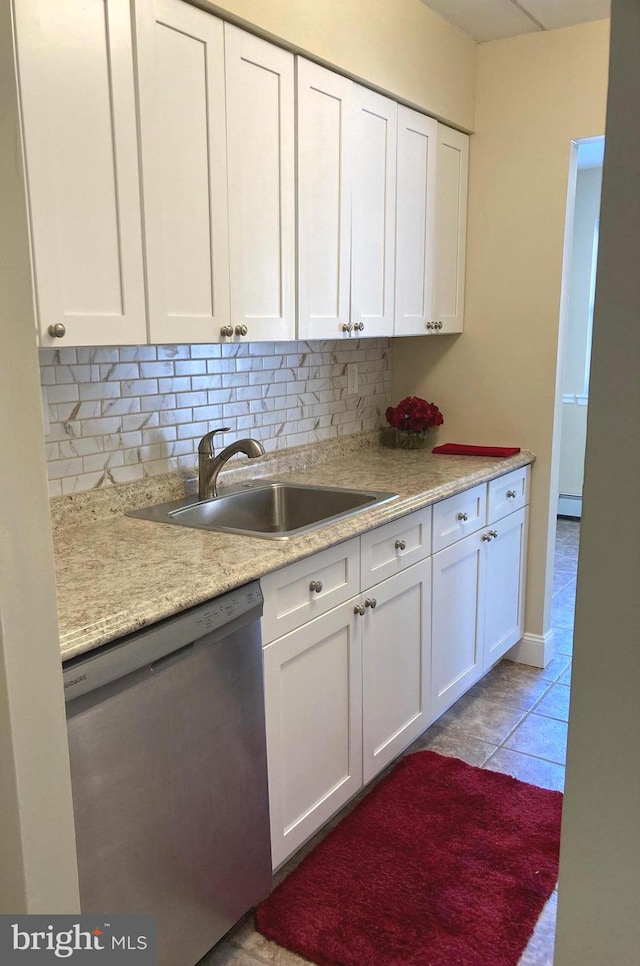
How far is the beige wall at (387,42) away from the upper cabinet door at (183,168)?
5.4 inches

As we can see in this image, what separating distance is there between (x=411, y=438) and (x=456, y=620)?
2.90 feet

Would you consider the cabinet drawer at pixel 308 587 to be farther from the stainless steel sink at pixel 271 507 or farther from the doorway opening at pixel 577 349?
the doorway opening at pixel 577 349

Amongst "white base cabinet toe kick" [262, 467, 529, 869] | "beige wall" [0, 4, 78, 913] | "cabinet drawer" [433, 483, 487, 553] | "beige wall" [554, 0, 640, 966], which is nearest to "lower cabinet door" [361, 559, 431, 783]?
"white base cabinet toe kick" [262, 467, 529, 869]

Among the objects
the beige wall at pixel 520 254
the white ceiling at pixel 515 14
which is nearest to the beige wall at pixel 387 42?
the white ceiling at pixel 515 14

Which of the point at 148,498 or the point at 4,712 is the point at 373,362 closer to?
the point at 148,498

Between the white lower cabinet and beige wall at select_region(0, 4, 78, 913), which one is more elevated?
beige wall at select_region(0, 4, 78, 913)

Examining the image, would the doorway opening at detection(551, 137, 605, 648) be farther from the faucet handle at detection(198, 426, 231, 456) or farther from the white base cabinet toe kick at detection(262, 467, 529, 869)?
the faucet handle at detection(198, 426, 231, 456)

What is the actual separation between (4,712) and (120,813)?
0.46 m

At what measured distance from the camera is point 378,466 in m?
2.98

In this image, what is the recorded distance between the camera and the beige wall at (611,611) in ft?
2.21

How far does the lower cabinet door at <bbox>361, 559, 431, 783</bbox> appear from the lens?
2.29 metres

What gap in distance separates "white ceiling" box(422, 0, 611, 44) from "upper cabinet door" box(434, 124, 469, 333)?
37 centimetres

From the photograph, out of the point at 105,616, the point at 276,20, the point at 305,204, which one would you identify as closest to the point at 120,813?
the point at 105,616

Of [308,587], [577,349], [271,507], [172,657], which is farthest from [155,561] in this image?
[577,349]
